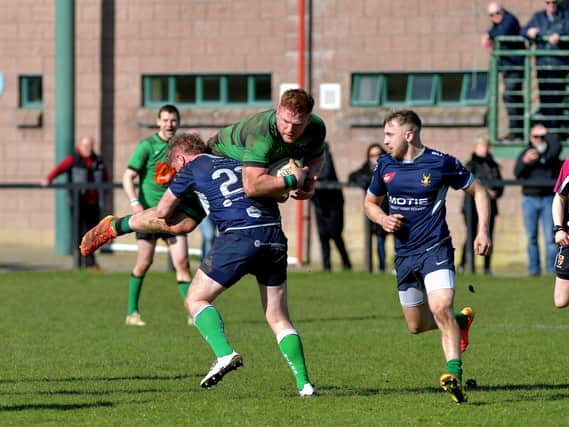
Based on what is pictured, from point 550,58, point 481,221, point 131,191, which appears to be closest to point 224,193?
point 481,221

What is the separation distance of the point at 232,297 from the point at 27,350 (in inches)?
233

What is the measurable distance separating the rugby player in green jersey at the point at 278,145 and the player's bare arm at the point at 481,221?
1067 mm

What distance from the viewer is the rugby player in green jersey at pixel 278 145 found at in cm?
889

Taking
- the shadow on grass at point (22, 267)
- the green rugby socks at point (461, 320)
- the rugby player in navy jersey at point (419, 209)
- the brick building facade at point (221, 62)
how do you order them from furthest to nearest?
1. the brick building facade at point (221, 62)
2. the shadow on grass at point (22, 267)
3. the green rugby socks at point (461, 320)
4. the rugby player in navy jersey at point (419, 209)

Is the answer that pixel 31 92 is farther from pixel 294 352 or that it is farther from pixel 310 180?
pixel 294 352

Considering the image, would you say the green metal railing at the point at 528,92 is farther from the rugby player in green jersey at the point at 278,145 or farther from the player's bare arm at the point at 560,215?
the rugby player in green jersey at the point at 278,145

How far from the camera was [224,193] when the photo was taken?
929 cm

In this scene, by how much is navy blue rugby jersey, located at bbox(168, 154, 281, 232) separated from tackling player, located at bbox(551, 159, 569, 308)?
2537 millimetres

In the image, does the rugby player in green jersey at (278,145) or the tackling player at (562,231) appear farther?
the tackling player at (562,231)

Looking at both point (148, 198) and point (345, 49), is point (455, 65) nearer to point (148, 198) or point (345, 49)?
point (345, 49)

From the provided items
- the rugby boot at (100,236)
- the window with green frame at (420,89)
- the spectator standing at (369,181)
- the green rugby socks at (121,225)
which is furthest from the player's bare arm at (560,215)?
the window with green frame at (420,89)

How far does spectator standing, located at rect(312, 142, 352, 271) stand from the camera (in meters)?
21.4

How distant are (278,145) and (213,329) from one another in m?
1.26

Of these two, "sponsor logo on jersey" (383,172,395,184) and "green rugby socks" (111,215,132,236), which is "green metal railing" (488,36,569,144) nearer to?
"sponsor logo on jersey" (383,172,395,184)
